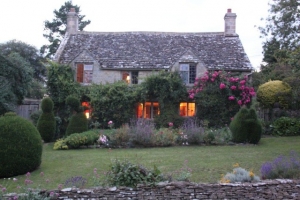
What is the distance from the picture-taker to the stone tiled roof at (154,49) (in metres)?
25.5

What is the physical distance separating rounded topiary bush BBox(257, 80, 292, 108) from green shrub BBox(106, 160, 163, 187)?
696 inches

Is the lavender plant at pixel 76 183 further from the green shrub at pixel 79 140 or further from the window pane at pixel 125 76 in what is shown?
the window pane at pixel 125 76

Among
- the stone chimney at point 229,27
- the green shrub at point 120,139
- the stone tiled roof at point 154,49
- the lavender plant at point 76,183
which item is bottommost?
the lavender plant at point 76,183

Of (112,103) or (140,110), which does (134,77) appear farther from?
(112,103)

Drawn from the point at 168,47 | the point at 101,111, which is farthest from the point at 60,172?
the point at 168,47

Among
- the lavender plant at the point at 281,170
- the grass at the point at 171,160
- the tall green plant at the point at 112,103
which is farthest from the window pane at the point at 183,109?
the lavender plant at the point at 281,170

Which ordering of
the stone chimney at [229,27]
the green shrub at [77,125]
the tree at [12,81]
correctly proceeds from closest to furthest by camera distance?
1. the green shrub at [77,125]
2. the tree at [12,81]
3. the stone chimney at [229,27]

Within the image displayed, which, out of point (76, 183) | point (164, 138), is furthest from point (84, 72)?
point (76, 183)

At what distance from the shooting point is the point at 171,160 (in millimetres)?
12961

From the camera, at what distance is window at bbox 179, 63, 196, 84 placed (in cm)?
2530

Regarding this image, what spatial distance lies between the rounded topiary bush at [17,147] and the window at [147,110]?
44.5 ft

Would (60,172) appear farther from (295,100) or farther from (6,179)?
(295,100)

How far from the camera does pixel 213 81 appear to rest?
23.5 meters

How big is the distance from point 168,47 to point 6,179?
61.6 ft
